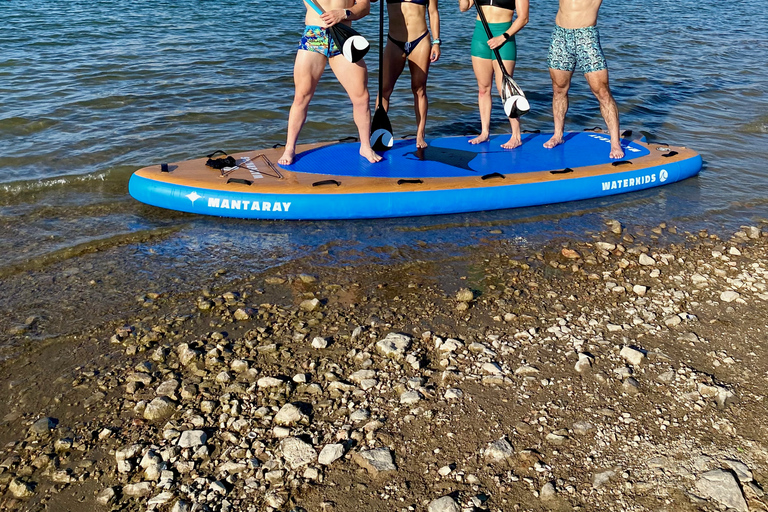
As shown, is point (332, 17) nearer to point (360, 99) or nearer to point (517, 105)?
point (360, 99)

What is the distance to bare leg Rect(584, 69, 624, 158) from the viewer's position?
663 cm

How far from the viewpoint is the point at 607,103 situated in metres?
6.82

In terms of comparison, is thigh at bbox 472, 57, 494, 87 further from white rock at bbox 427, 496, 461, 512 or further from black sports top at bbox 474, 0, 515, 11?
white rock at bbox 427, 496, 461, 512

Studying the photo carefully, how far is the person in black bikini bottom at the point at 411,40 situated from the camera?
6375 mm


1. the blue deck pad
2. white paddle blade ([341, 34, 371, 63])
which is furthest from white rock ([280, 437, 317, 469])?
white paddle blade ([341, 34, 371, 63])

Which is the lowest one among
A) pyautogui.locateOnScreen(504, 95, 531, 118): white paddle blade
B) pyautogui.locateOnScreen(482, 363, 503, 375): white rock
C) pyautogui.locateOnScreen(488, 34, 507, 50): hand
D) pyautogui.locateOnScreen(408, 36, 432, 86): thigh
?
pyautogui.locateOnScreen(482, 363, 503, 375): white rock

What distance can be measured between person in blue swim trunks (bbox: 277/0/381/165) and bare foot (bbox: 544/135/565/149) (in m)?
2.07

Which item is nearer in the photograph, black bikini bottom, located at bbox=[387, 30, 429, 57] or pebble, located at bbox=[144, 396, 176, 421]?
pebble, located at bbox=[144, 396, 176, 421]

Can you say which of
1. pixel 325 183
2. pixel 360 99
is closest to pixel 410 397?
pixel 325 183

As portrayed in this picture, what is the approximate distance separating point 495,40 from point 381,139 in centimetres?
145

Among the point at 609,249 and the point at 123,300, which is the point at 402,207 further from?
the point at 123,300

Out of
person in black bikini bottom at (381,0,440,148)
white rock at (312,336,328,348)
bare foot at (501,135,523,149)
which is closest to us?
white rock at (312,336,328,348)

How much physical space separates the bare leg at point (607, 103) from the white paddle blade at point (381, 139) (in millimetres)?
1993

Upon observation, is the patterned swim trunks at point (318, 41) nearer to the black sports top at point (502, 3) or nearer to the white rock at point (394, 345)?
the black sports top at point (502, 3)
